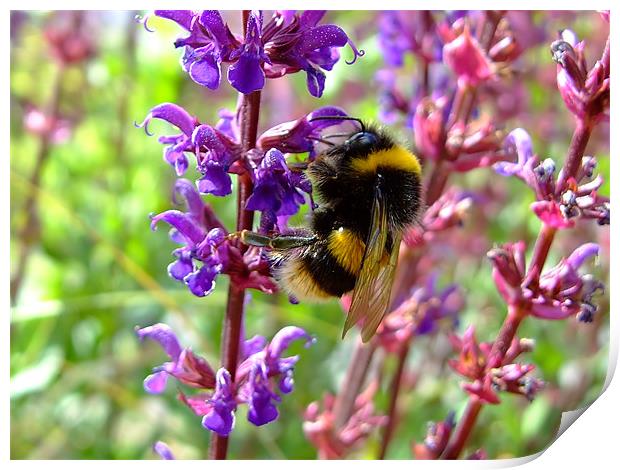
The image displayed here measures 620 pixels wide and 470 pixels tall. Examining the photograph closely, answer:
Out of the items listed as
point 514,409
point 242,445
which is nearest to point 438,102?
point 514,409

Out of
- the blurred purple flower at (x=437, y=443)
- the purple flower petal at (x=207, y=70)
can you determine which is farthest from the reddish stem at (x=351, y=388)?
the purple flower petal at (x=207, y=70)

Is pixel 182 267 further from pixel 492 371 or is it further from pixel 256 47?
pixel 492 371

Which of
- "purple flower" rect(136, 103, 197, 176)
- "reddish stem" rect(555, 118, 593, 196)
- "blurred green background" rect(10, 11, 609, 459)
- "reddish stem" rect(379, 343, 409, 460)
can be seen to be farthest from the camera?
"blurred green background" rect(10, 11, 609, 459)

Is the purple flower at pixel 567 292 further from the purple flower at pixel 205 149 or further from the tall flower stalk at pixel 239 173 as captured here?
the purple flower at pixel 205 149

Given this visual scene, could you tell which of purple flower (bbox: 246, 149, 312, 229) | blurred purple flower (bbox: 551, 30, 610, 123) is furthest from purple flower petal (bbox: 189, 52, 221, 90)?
blurred purple flower (bbox: 551, 30, 610, 123)

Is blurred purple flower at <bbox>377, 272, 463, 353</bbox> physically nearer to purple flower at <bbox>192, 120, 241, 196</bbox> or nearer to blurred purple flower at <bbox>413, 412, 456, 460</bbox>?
blurred purple flower at <bbox>413, 412, 456, 460</bbox>
